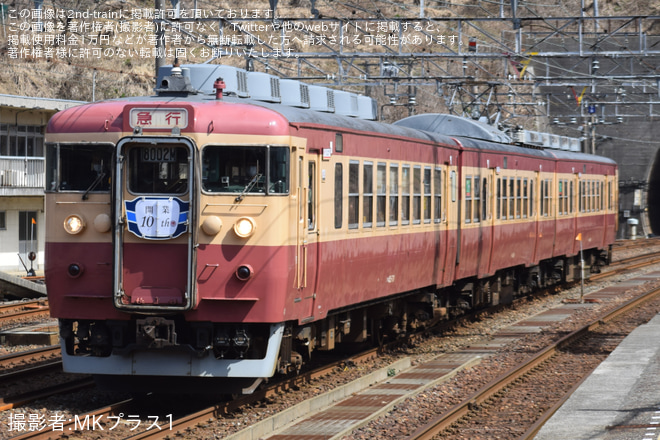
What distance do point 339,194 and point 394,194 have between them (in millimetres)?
2026

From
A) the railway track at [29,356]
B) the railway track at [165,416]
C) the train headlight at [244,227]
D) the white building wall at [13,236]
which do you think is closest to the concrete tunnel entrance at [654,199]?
the white building wall at [13,236]

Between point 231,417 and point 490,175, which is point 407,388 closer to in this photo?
point 231,417

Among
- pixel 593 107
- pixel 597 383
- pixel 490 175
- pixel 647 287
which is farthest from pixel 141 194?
pixel 593 107

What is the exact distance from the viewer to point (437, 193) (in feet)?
53.1

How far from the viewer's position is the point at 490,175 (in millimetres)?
19469

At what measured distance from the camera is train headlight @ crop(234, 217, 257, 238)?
10.1 metres

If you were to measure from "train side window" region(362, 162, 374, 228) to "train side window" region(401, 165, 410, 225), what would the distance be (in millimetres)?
1185

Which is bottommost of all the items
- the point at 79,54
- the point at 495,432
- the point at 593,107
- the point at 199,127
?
the point at 495,432

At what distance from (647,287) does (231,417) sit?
1918 centimetres

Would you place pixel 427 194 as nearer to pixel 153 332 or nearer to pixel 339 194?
pixel 339 194

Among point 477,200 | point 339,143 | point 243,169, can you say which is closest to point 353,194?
point 339,143

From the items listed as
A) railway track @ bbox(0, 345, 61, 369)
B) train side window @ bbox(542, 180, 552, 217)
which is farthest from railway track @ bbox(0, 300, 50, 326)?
train side window @ bbox(542, 180, 552, 217)

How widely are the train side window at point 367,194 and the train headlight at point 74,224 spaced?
3.78 meters

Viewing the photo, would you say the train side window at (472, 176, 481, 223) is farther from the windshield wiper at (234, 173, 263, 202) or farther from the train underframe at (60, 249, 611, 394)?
the windshield wiper at (234, 173, 263, 202)
